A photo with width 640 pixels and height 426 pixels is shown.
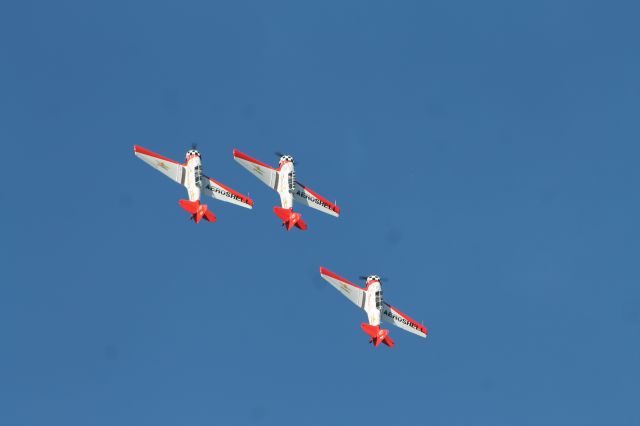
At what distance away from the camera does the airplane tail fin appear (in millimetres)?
196750

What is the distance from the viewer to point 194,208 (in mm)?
197125

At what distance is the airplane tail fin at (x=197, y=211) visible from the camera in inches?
7746

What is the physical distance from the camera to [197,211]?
19688cm
